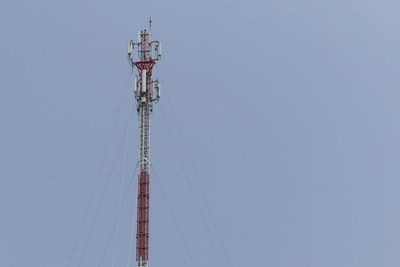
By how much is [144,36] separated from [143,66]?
2.65 m

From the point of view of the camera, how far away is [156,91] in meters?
86.8

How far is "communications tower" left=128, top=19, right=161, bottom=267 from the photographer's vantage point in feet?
273

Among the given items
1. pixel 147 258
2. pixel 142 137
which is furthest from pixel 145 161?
pixel 147 258

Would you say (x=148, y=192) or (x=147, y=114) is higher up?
(x=147, y=114)

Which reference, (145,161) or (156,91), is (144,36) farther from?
(145,161)

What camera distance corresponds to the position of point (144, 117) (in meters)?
85.9

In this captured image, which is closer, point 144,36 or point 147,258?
point 147,258

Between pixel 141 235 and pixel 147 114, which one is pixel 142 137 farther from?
pixel 141 235

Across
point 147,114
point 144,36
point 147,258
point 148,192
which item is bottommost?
point 147,258

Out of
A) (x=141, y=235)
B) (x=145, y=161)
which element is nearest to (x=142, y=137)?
(x=145, y=161)

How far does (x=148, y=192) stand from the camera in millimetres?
84250

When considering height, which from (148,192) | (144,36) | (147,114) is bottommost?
(148,192)

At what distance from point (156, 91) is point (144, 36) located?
16.4 feet

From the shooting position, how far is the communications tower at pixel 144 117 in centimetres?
8312
